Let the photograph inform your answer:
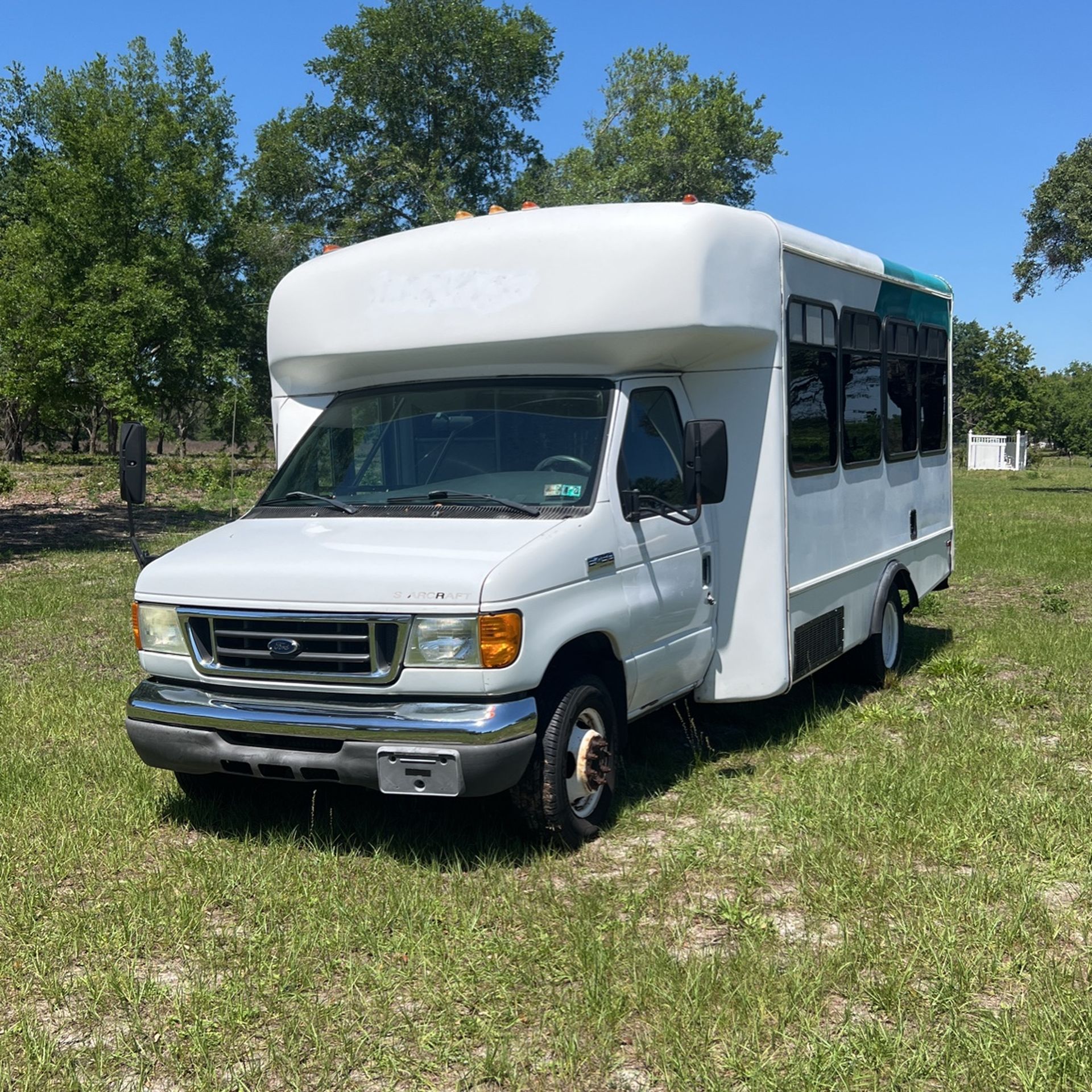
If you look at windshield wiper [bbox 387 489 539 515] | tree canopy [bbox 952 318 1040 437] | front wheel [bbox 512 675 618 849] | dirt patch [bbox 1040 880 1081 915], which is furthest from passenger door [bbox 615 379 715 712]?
tree canopy [bbox 952 318 1040 437]

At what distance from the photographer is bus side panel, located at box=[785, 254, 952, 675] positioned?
6.94m

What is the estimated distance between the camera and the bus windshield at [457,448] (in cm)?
569

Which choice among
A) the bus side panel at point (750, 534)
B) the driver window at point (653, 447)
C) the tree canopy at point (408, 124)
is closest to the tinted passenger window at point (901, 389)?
the bus side panel at point (750, 534)

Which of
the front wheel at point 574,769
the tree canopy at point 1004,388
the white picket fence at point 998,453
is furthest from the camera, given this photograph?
the tree canopy at point 1004,388

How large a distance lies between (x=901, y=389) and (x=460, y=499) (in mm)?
4566

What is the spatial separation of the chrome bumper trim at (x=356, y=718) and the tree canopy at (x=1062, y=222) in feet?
102

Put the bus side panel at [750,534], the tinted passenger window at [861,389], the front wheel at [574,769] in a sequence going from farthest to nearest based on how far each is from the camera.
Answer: the tinted passenger window at [861,389]
the bus side panel at [750,534]
the front wheel at [574,769]

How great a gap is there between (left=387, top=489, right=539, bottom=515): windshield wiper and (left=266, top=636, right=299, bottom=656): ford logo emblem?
99cm

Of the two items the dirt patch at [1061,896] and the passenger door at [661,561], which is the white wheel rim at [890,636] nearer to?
the passenger door at [661,561]

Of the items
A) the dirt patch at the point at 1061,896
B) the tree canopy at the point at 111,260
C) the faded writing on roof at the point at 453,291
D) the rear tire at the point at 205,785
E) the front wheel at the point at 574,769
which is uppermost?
the tree canopy at the point at 111,260

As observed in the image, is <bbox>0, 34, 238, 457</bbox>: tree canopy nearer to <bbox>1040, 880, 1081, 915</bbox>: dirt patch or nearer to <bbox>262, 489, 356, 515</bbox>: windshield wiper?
<bbox>262, 489, 356, 515</bbox>: windshield wiper

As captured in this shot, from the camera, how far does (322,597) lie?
4922 mm

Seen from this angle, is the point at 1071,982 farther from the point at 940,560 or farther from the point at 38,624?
the point at 38,624

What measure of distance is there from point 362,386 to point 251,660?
2017mm
